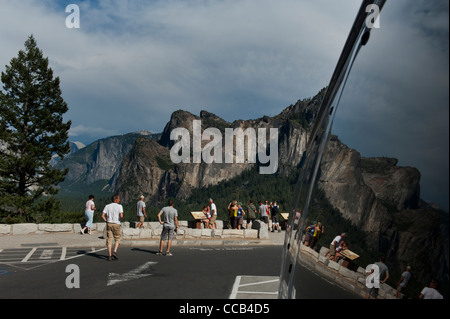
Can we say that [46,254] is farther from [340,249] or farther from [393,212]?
[393,212]

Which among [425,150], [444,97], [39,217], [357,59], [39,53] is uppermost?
[39,53]

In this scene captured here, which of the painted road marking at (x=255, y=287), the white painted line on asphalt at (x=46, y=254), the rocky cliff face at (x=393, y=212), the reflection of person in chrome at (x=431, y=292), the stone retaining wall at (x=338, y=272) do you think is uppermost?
the rocky cliff face at (x=393, y=212)

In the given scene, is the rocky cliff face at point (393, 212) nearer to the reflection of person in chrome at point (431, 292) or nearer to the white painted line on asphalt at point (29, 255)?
the reflection of person in chrome at point (431, 292)

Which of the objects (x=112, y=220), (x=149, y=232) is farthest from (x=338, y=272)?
(x=149, y=232)

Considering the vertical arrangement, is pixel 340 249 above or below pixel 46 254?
above

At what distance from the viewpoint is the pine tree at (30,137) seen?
30.7 meters

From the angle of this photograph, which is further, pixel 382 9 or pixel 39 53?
pixel 39 53

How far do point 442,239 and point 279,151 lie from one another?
7386 inches

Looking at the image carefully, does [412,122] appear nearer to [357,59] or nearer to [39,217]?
[357,59]

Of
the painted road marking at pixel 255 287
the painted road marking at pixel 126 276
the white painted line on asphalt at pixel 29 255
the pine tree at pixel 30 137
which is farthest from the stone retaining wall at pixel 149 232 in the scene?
the pine tree at pixel 30 137

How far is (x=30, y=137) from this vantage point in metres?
31.8
